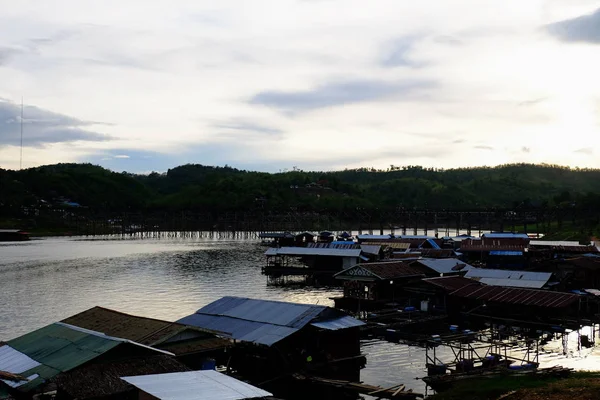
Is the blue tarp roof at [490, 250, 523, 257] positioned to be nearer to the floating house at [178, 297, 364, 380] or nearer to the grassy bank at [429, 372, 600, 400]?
the grassy bank at [429, 372, 600, 400]

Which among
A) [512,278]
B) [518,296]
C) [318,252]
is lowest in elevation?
[518,296]

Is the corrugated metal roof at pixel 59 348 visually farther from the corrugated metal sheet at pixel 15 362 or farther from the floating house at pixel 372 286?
the floating house at pixel 372 286

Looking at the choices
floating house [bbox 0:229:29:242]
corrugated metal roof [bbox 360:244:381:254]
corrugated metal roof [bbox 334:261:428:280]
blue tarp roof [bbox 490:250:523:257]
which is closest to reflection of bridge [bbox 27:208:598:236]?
floating house [bbox 0:229:29:242]

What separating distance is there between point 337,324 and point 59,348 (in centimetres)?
1380

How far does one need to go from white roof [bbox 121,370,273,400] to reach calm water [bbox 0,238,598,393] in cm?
1250

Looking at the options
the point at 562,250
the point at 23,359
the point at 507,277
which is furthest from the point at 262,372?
the point at 562,250

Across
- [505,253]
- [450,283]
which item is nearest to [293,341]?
[450,283]

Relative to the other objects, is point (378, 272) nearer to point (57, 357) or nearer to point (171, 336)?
point (171, 336)

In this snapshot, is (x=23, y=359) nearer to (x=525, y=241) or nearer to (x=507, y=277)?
(x=507, y=277)

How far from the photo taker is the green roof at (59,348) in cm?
2289

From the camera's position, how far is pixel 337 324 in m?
30.3

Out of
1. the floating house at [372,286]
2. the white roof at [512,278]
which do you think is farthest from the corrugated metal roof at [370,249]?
the floating house at [372,286]

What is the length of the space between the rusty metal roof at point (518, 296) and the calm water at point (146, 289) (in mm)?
8137

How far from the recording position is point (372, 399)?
2703 cm
